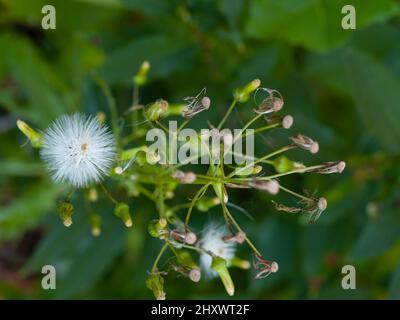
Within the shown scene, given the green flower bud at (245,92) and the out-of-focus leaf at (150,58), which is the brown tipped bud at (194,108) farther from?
the out-of-focus leaf at (150,58)

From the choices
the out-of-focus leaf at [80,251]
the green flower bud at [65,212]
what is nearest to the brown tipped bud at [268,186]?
the green flower bud at [65,212]

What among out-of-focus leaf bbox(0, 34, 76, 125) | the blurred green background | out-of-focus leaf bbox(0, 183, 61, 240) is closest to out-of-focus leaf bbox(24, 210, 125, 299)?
the blurred green background

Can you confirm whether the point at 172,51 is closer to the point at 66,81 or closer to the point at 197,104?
the point at 197,104

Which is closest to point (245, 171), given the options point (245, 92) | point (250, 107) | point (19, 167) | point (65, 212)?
point (245, 92)

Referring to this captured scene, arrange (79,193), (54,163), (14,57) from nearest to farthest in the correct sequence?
(54,163), (79,193), (14,57)

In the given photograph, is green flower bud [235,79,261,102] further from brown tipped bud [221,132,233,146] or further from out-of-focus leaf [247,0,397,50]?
out-of-focus leaf [247,0,397,50]

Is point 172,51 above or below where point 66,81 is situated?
below
